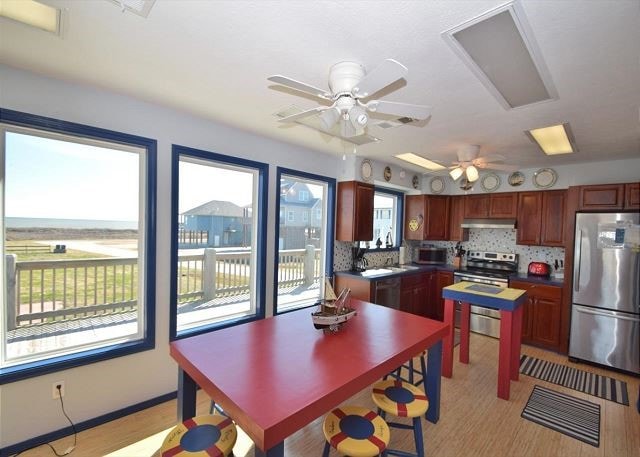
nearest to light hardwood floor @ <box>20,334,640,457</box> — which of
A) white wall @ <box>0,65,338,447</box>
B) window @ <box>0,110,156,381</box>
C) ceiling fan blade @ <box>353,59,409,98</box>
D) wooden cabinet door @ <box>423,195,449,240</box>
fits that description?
white wall @ <box>0,65,338,447</box>

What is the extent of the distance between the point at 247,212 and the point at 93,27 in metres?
2.00

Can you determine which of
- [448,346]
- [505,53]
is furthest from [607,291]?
[505,53]

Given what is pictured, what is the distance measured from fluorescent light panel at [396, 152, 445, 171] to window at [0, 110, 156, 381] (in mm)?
2948

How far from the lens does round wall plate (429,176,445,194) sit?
5.09m

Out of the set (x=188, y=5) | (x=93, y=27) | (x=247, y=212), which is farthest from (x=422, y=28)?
(x=247, y=212)

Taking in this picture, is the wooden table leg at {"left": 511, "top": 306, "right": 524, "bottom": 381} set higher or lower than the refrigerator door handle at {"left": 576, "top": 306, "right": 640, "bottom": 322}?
lower

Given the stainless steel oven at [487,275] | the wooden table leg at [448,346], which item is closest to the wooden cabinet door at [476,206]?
the stainless steel oven at [487,275]

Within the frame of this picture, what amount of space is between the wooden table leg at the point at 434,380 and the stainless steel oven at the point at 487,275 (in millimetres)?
2272

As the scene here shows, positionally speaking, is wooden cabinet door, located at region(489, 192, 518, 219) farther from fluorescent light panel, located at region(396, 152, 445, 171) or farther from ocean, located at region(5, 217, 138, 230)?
ocean, located at region(5, 217, 138, 230)

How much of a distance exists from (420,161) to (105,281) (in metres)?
4.08

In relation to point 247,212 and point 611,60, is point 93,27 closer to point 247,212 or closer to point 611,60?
point 247,212

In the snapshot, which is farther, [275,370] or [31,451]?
[31,451]

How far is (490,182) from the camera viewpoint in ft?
15.1

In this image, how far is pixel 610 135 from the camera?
2.73 meters
